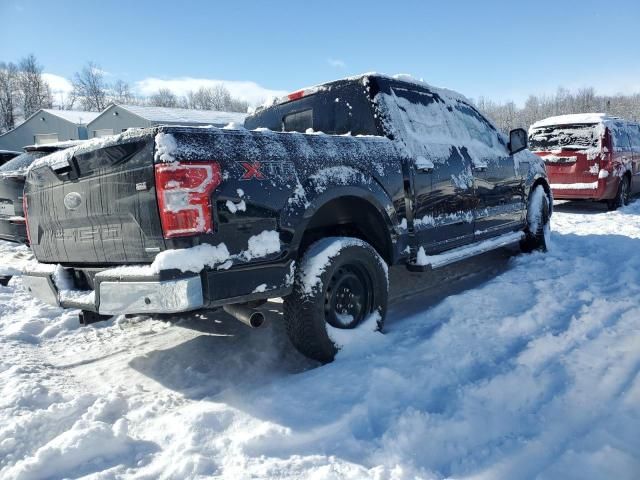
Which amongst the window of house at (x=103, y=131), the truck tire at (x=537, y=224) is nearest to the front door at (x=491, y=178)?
the truck tire at (x=537, y=224)

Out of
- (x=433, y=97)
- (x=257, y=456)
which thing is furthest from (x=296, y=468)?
(x=433, y=97)

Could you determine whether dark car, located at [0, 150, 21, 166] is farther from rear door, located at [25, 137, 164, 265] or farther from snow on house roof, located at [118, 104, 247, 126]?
snow on house roof, located at [118, 104, 247, 126]

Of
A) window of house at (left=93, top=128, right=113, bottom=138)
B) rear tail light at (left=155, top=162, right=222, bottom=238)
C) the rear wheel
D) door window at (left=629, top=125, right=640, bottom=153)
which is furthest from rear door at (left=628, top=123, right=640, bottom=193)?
window of house at (left=93, top=128, right=113, bottom=138)

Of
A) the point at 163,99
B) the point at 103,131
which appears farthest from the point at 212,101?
the point at 103,131

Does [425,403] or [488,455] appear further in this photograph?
[425,403]

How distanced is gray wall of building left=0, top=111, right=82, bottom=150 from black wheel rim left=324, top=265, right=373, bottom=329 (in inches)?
1784

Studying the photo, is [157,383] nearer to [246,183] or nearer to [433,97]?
[246,183]

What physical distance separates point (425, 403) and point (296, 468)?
804 millimetres

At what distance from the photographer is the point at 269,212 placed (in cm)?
253

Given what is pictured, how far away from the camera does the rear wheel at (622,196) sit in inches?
372

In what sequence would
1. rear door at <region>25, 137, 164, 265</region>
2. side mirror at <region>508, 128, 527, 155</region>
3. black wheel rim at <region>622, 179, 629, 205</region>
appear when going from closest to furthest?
rear door at <region>25, 137, 164, 265</region>
side mirror at <region>508, 128, 527, 155</region>
black wheel rim at <region>622, 179, 629, 205</region>

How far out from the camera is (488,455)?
197 cm

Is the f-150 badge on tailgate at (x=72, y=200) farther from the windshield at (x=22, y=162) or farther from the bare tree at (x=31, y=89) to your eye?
the bare tree at (x=31, y=89)

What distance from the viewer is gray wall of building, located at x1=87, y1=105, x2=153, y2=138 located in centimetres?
3581
